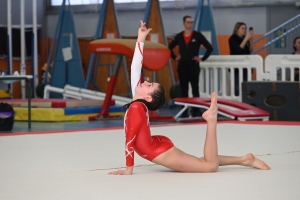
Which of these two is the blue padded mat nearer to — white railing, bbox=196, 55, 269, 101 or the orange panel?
the orange panel

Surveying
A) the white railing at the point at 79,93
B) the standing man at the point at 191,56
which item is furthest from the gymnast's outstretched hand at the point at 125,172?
the white railing at the point at 79,93

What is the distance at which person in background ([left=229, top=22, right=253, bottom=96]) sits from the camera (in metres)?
9.14

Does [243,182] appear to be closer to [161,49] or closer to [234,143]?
[234,143]

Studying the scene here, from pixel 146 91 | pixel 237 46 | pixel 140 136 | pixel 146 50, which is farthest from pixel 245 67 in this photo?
pixel 140 136

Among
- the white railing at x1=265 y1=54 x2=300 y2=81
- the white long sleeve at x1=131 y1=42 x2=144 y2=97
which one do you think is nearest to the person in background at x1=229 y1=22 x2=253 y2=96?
the white railing at x1=265 y1=54 x2=300 y2=81

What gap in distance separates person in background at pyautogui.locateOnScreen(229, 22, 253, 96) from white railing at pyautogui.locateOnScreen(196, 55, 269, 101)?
8 cm

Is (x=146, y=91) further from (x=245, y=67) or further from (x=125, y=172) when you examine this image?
(x=245, y=67)

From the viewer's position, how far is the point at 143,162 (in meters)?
4.08

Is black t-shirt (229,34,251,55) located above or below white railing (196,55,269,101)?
above

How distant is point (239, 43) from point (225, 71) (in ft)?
1.67

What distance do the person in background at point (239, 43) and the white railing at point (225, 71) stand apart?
0.08 meters

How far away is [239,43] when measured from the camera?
9391mm

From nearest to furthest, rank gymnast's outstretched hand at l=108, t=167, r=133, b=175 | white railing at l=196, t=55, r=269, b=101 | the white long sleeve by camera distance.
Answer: gymnast's outstretched hand at l=108, t=167, r=133, b=175 < the white long sleeve < white railing at l=196, t=55, r=269, b=101

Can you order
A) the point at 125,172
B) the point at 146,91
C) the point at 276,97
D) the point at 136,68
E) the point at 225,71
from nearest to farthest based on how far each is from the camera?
the point at 125,172 → the point at 146,91 → the point at 136,68 → the point at 276,97 → the point at 225,71
